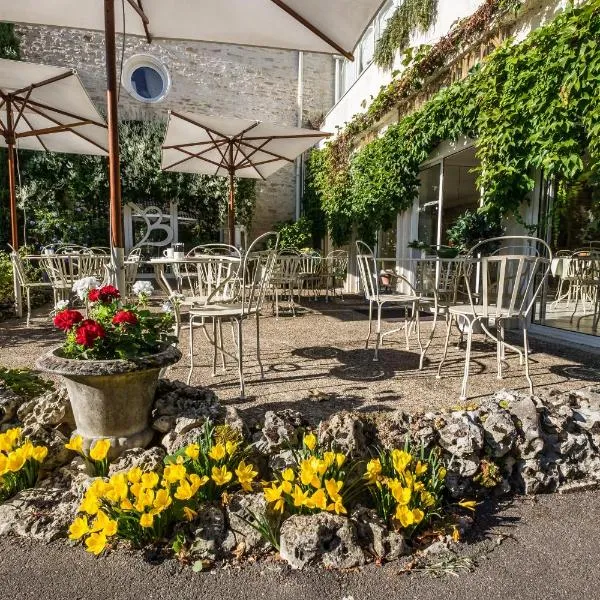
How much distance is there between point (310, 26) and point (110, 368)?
263cm

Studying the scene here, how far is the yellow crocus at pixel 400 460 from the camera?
1.65 metres

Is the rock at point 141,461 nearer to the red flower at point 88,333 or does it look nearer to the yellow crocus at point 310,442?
the red flower at point 88,333

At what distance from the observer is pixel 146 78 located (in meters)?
11.0

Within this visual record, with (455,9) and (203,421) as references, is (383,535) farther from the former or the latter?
(455,9)

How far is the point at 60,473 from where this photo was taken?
6.33 ft

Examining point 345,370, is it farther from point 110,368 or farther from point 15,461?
point 15,461

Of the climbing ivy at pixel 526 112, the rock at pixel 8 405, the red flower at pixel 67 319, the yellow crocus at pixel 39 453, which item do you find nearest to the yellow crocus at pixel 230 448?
the yellow crocus at pixel 39 453

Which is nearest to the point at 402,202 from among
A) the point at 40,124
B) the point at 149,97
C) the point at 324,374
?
the point at 324,374

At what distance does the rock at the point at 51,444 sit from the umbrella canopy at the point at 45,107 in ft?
13.4

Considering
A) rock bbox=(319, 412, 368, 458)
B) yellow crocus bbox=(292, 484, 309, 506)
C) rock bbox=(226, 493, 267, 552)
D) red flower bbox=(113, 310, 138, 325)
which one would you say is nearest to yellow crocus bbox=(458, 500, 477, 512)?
rock bbox=(319, 412, 368, 458)

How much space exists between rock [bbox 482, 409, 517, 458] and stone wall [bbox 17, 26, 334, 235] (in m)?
10.3

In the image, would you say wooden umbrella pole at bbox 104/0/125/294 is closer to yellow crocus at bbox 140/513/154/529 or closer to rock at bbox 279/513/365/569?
yellow crocus at bbox 140/513/154/529

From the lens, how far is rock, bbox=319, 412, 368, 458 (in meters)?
1.84

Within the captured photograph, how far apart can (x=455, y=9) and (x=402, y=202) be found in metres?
2.57
